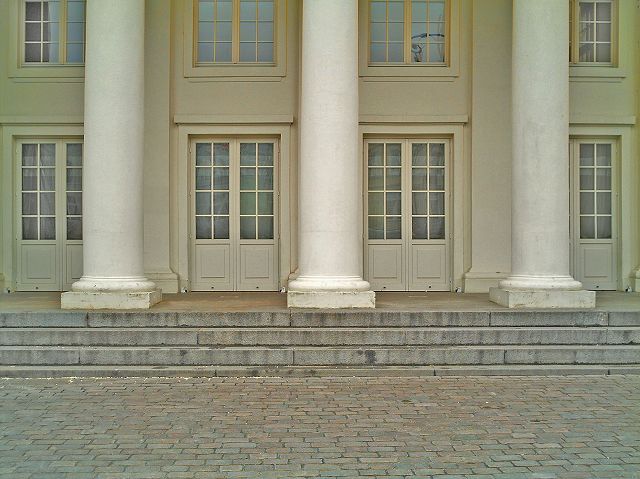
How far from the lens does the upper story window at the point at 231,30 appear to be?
14.1 meters

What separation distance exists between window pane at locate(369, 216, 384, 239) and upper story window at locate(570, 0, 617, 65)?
4.97m

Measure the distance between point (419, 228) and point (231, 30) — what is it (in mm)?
5292

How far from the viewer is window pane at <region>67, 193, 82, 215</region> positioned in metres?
14.1

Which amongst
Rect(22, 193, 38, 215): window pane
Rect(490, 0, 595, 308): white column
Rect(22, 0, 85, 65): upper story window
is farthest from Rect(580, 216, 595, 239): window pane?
Rect(22, 193, 38, 215): window pane

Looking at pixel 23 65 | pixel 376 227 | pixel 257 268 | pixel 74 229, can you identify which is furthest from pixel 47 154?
pixel 376 227

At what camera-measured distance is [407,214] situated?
1409 cm

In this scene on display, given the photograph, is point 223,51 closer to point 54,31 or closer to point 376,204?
point 54,31

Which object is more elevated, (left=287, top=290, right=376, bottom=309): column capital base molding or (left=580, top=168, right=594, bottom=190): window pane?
(left=580, top=168, right=594, bottom=190): window pane

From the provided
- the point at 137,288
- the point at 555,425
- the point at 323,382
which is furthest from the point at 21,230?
the point at 555,425

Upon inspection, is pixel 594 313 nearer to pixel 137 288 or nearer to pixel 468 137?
pixel 468 137

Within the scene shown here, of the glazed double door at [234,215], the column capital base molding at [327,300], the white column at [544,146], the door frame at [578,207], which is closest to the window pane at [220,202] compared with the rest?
the glazed double door at [234,215]

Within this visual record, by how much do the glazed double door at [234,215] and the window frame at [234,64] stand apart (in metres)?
1.27

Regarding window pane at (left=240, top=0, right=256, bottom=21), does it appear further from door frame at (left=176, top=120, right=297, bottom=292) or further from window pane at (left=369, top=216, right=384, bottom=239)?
window pane at (left=369, top=216, right=384, bottom=239)

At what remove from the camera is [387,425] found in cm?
714
